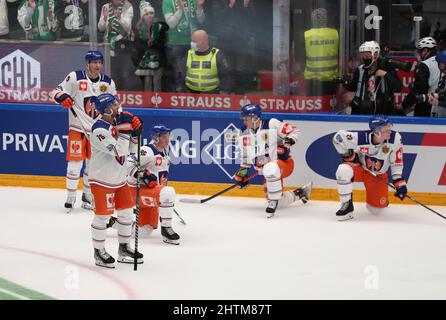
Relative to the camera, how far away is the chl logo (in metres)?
11.3

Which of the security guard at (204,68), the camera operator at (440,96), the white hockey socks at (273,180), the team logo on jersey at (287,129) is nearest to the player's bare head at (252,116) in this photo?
the team logo on jersey at (287,129)

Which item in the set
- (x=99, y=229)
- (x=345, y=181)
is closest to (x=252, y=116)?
(x=345, y=181)

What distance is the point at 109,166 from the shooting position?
7.92m

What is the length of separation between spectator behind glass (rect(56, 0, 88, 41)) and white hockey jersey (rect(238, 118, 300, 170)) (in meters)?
2.21

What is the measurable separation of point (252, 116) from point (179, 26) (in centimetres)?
152

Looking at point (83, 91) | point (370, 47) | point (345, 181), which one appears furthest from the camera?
point (370, 47)

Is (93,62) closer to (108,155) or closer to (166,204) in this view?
(166,204)

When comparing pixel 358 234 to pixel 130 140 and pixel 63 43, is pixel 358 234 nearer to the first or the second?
pixel 130 140

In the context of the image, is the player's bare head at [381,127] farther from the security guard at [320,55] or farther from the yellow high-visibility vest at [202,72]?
the yellow high-visibility vest at [202,72]

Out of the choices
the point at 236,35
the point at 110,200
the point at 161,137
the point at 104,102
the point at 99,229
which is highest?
the point at 236,35

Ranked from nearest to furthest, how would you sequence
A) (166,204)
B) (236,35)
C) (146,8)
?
(166,204) → (236,35) → (146,8)

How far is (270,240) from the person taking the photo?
891cm

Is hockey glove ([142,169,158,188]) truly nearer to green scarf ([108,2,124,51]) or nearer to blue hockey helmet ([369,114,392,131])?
blue hockey helmet ([369,114,392,131])

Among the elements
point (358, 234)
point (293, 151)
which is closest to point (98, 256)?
point (358, 234)
